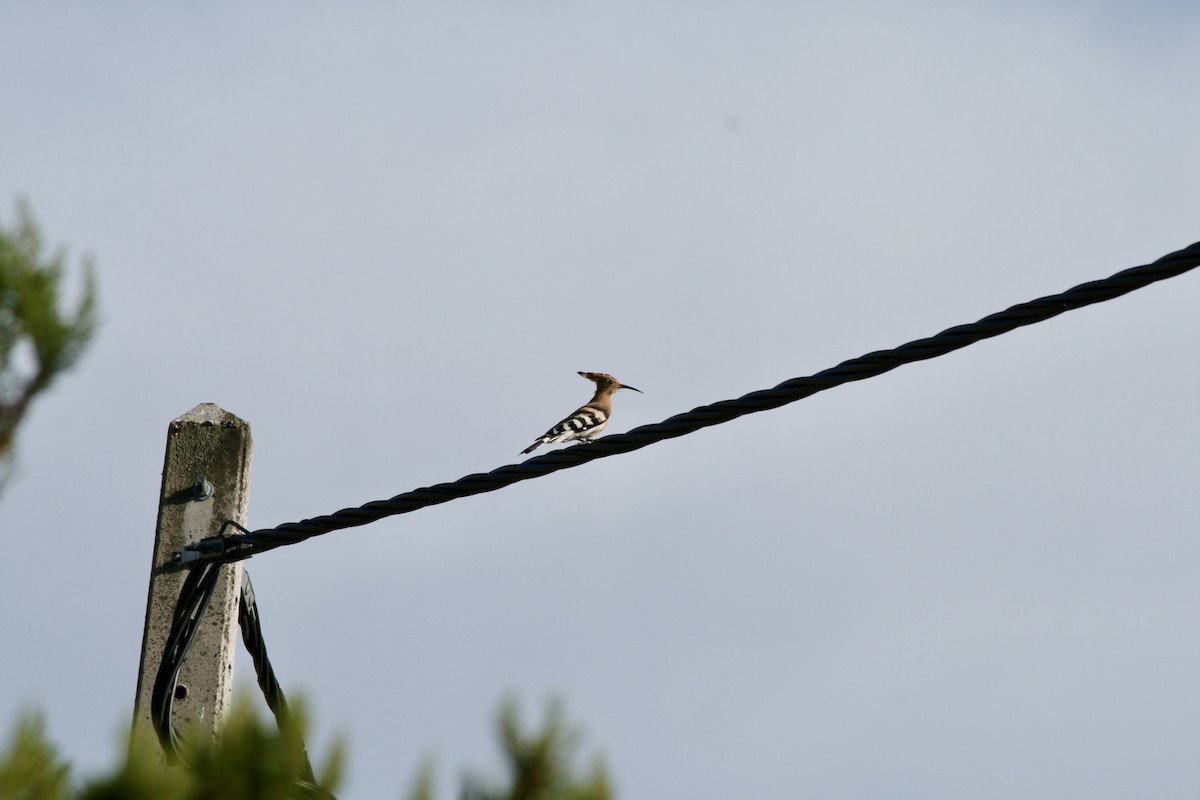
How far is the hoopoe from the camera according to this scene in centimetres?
1398

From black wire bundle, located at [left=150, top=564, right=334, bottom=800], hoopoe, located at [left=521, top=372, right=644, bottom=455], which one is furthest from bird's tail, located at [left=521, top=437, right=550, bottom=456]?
black wire bundle, located at [left=150, top=564, right=334, bottom=800]

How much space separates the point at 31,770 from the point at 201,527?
2.07 meters

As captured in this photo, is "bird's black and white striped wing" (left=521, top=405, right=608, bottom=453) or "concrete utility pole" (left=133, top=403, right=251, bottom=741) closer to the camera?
"concrete utility pole" (left=133, top=403, right=251, bottom=741)

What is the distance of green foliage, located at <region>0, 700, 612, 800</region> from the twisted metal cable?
1.26 m

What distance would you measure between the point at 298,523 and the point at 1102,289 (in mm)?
2692

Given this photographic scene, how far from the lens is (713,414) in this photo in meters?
4.11

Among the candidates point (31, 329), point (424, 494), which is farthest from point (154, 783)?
point (31, 329)

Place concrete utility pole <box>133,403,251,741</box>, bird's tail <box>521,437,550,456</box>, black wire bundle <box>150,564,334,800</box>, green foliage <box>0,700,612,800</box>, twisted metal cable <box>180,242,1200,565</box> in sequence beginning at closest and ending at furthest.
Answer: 1. green foliage <box>0,700,612,800</box>
2. twisted metal cable <box>180,242,1200,565</box>
3. black wire bundle <box>150,564,334,800</box>
4. concrete utility pole <box>133,403,251,741</box>
5. bird's tail <box>521,437,550,456</box>

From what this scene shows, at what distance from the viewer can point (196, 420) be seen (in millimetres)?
5020

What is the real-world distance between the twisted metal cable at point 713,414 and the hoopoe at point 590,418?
7.65 m

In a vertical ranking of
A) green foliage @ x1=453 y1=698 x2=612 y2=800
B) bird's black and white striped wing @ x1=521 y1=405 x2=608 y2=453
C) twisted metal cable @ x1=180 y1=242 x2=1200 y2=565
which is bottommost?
green foliage @ x1=453 y1=698 x2=612 y2=800

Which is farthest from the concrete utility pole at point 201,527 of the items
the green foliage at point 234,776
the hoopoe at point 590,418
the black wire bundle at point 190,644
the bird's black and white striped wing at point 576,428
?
the bird's black and white striped wing at point 576,428

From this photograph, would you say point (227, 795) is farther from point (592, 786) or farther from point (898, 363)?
point (898, 363)

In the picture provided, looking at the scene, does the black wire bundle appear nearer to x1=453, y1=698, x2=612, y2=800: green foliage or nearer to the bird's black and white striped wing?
x1=453, y1=698, x2=612, y2=800: green foliage
